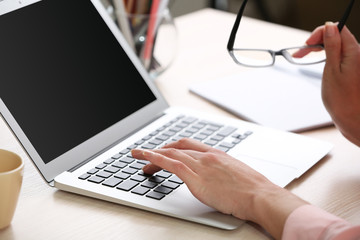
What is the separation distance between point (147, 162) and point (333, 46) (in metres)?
0.42

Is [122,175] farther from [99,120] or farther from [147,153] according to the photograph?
[99,120]

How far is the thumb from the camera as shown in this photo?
1142 mm

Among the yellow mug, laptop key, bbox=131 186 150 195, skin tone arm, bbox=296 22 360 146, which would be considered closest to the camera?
the yellow mug

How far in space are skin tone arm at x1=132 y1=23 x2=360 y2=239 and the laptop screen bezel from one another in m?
0.10

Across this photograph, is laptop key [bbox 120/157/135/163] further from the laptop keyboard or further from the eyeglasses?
the eyeglasses

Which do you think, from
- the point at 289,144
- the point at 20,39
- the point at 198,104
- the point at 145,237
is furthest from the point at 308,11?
the point at 145,237

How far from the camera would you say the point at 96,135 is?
3.54ft

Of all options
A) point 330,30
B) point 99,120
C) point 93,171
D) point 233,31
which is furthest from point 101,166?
point 330,30

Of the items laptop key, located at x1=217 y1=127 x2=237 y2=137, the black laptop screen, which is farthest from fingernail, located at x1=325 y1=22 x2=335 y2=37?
the black laptop screen

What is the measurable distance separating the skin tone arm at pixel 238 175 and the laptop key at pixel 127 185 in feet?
0.12

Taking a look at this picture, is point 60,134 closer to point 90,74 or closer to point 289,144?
point 90,74

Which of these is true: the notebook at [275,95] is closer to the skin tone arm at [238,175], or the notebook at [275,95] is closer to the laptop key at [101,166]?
the skin tone arm at [238,175]

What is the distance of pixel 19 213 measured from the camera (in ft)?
2.99

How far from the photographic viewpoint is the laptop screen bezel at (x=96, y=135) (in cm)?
97
